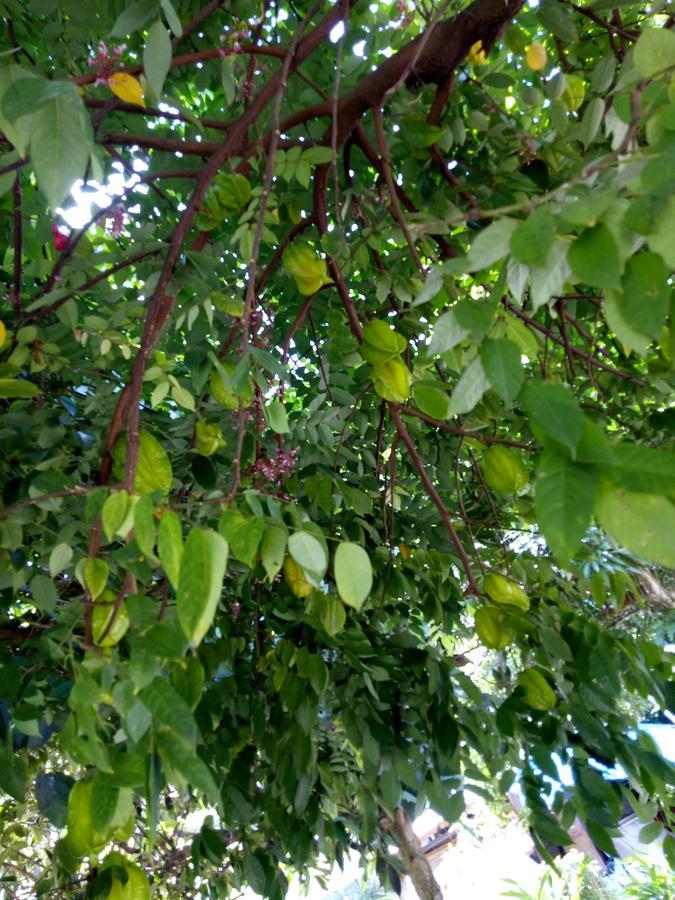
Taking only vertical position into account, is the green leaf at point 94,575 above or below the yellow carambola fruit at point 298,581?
below

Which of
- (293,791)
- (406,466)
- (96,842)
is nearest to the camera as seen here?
(96,842)

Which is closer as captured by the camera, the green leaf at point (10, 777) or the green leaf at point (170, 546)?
the green leaf at point (170, 546)

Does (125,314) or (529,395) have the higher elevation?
(125,314)

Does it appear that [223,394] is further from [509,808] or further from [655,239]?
[509,808]

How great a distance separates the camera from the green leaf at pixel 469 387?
601mm

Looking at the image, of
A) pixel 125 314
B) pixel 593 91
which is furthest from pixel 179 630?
pixel 593 91

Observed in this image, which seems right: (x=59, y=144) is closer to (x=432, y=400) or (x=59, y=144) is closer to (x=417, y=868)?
(x=432, y=400)

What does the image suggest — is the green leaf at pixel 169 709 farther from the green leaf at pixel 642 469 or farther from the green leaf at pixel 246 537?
the green leaf at pixel 642 469

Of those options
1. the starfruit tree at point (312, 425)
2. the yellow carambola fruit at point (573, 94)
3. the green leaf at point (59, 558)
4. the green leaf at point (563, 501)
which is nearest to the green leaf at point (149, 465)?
the starfruit tree at point (312, 425)

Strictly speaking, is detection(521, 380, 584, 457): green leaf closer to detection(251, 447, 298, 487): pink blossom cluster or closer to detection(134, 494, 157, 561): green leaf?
detection(134, 494, 157, 561): green leaf

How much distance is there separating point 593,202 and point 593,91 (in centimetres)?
96

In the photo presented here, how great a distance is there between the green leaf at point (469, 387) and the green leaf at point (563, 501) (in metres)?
0.17

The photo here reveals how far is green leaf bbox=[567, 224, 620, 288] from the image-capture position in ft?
1.48

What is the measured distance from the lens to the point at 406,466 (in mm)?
1948
